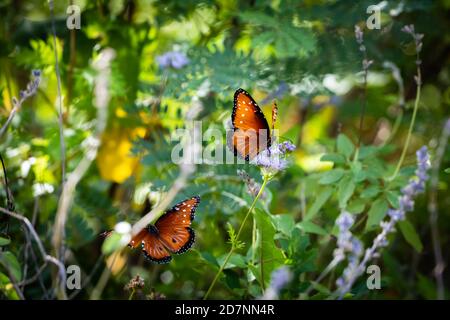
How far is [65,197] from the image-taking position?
1.25m

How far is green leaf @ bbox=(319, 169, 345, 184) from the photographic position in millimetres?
1657

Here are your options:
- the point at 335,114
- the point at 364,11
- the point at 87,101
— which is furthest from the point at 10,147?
the point at 335,114

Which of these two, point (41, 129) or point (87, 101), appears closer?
point (87, 101)

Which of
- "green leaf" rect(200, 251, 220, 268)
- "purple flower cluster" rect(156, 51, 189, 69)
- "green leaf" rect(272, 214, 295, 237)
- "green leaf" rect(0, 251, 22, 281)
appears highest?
"purple flower cluster" rect(156, 51, 189, 69)

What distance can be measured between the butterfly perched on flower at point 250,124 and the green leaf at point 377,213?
0.40 metres

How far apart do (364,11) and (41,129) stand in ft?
5.33

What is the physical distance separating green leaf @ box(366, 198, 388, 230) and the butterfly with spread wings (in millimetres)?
561

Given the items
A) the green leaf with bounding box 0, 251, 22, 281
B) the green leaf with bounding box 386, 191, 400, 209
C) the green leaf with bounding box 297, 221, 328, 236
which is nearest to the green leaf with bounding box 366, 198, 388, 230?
the green leaf with bounding box 386, 191, 400, 209

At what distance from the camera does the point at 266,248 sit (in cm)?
143

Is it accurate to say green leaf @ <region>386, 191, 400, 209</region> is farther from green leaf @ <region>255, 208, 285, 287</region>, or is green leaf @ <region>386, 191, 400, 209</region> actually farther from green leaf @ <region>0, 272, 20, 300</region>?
green leaf @ <region>0, 272, 20, 300</region>

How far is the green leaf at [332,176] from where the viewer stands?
166 cm
